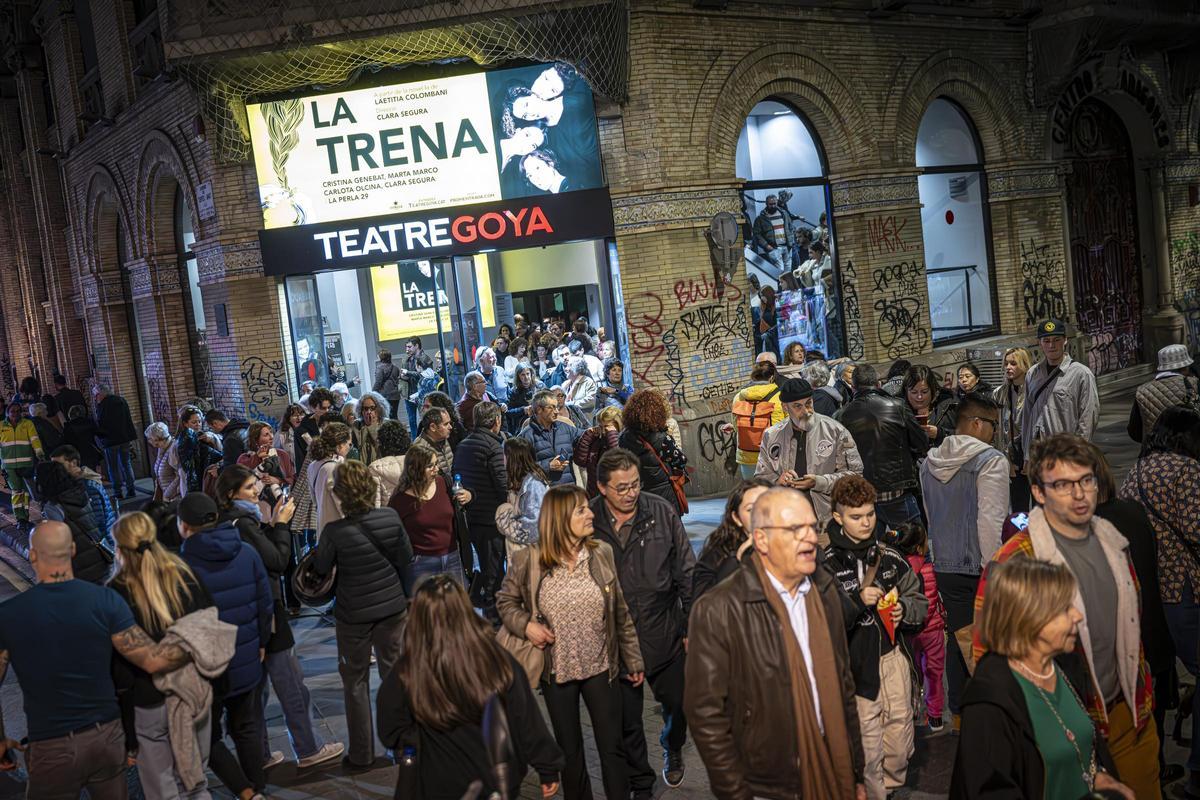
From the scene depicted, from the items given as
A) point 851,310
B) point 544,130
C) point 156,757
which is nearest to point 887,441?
point 156,757

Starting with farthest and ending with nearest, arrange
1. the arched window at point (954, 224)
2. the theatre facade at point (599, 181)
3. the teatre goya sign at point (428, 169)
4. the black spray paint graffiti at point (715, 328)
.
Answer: the arched window at point (954, 224)
the black spray paint graffiti at point (715, 328)
the teatre goya sign at point (428, 169)
the theatre facade at point (599, 181)

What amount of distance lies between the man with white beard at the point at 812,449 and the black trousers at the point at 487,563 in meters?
2.88

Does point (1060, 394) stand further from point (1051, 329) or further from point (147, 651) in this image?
point (147, 651)

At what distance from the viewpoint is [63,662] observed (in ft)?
17.0

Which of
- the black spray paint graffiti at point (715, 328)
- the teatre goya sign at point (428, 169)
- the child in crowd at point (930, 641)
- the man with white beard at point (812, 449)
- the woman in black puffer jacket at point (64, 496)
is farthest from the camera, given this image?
the black spray paint graffiti at point (715, 328)

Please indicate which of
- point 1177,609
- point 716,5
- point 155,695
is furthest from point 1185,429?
point 716,5

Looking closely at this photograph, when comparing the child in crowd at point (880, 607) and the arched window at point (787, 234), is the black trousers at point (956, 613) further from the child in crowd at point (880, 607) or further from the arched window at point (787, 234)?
the arched window at point (787, 234)

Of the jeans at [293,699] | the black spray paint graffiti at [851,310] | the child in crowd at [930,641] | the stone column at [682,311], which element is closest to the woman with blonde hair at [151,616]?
the jeans at [293,699]

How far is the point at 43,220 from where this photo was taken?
994 inches

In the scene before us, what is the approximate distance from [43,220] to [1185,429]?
2579cm

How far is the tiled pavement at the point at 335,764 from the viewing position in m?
6.16

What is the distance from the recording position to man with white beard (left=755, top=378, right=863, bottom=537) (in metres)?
7.73

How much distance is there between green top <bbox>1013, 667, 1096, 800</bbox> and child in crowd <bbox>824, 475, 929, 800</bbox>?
54.6 inches

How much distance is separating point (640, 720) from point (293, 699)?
2.46m
